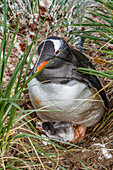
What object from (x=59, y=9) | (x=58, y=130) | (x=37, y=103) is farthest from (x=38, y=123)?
(x=59, y=9)

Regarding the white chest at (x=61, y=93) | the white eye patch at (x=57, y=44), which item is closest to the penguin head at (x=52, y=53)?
the white eye patch at (x=57, y=44)

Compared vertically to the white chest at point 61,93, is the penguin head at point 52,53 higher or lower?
higher

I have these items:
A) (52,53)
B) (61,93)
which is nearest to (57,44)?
(52,53)

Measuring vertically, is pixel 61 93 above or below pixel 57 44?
below

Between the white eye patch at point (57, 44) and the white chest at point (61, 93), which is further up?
the white eye patch at point (57, 44)

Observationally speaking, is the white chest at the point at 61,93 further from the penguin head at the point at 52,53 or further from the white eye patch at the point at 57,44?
the white eye patch at the point at 57,44

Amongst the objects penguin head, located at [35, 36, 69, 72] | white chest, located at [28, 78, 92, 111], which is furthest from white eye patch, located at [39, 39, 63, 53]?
white chest, located at [28, 78, 92, 111]

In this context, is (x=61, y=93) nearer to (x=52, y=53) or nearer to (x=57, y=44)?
(x=52, y=53)

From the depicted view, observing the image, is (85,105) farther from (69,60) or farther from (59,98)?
(69,60)

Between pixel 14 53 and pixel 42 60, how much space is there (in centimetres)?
169

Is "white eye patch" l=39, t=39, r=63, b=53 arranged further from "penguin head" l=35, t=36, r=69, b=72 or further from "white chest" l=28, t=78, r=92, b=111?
"white chest" l=28, t=78, r=92, b=111

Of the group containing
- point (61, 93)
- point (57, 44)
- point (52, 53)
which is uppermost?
point (57, 44)

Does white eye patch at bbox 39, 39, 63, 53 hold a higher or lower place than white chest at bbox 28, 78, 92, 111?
higher

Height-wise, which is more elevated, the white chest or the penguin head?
the penguin head
